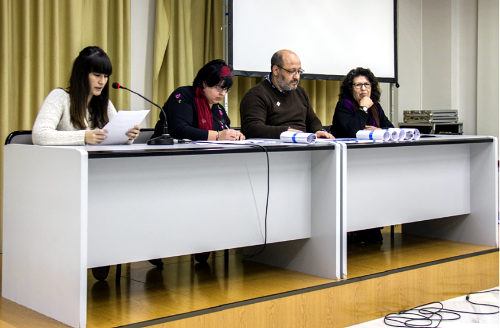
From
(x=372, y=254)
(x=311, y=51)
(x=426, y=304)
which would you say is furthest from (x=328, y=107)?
(x=426, y=304)

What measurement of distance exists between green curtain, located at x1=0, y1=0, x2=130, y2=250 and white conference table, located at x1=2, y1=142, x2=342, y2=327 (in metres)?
1.23

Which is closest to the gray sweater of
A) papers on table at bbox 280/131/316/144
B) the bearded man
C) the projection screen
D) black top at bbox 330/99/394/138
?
the bearded man

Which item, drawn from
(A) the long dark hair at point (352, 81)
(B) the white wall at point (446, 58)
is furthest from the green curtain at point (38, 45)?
(B) the white wall at point (446, 58)

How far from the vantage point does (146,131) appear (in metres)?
2.40

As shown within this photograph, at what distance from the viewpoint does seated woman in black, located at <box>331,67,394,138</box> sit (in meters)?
2.77

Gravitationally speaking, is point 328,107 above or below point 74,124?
above

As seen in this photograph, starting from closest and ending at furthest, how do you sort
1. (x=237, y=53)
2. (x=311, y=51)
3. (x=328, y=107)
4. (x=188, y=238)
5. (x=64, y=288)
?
(x=64, y=288) → (x=188, y=238) → (x=237, y=53) → (x=311, y=51) → (x=328, y=107)

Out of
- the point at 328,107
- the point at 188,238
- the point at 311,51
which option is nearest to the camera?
the point at 188,238

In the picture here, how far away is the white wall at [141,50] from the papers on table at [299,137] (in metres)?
1.74

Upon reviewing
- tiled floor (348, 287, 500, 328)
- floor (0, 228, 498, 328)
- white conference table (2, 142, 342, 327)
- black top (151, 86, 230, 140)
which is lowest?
tiled floor (348, 287, 500, 328)

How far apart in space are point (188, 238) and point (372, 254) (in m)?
1.11

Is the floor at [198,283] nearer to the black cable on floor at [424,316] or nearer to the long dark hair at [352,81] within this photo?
the black cable on floor at [424,316]

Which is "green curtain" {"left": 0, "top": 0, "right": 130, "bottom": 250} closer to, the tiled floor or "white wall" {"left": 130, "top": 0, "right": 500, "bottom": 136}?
the tiled floor

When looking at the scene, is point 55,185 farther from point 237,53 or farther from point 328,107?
point 328,107
